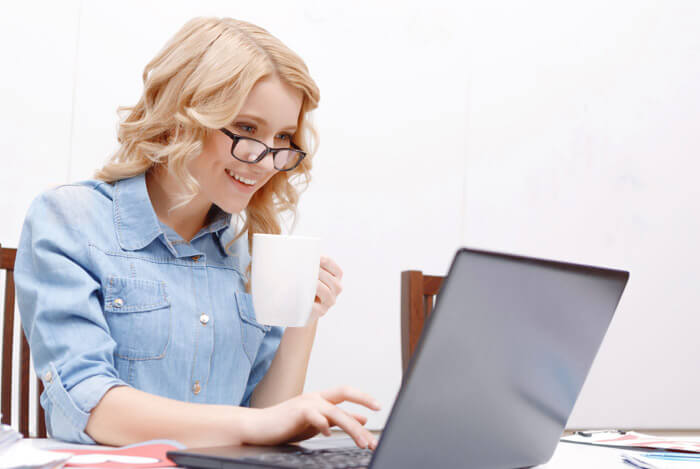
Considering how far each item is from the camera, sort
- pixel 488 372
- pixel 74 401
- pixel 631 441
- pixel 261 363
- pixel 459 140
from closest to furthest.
A: pixel 488 372 → pixel 74 401 → pixel 631 441 → pixel 261 363 → pixel 459 140

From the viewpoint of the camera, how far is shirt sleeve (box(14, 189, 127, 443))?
28.1 inches

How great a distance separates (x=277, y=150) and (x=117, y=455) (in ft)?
1.57

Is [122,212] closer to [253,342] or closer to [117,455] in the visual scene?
[253,342]

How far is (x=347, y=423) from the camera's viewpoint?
59 centimetres

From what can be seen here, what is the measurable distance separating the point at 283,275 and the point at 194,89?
318mm

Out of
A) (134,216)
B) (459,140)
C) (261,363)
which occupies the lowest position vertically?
(261,363)

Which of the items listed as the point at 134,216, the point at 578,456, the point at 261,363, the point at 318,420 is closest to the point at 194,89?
the point at 134,216

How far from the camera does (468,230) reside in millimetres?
2133

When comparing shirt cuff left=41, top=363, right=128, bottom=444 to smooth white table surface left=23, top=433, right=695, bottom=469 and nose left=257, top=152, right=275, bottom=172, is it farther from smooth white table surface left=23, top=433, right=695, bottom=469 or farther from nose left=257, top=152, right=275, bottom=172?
nose left=257, top=152, right=275, bottom=172

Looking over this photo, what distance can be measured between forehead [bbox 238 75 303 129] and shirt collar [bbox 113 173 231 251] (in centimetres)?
18

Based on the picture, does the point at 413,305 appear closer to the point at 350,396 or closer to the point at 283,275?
the point at 283,275

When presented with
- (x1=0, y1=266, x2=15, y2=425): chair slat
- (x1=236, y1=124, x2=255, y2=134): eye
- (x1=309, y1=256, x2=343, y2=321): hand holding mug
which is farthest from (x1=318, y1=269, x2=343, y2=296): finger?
(x1=0, y1=266, x2=15, y2=425): chair slat

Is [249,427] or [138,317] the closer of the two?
[249,427]

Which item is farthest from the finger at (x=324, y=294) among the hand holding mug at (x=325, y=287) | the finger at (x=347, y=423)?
the finger at (x=347, y=423)
